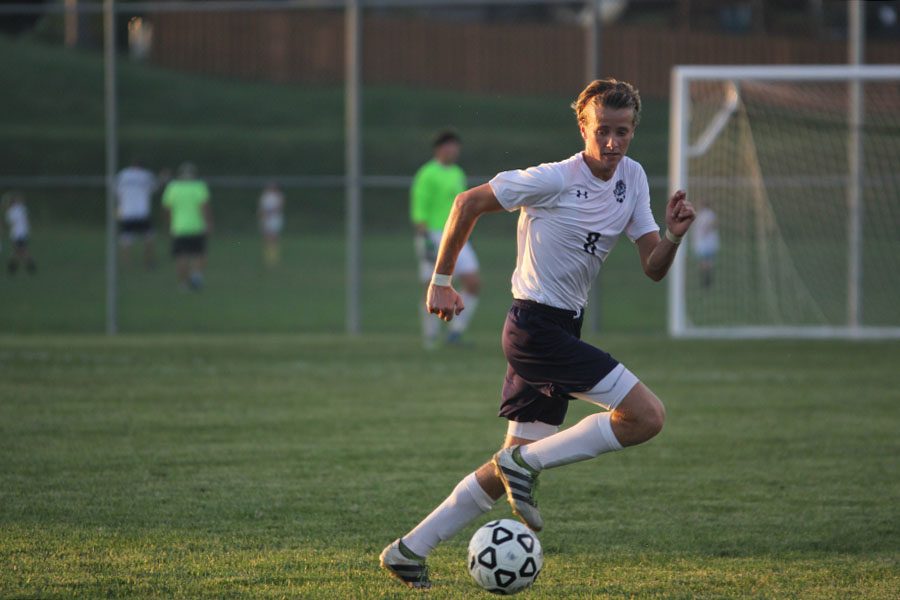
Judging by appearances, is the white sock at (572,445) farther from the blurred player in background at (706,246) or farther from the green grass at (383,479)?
the blurred player in background at (706,246)

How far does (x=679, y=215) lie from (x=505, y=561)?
1.43 metres

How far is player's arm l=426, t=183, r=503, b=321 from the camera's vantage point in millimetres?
4574

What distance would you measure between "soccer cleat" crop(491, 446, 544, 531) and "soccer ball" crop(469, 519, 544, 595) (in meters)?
0.10

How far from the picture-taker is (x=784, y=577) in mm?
4836

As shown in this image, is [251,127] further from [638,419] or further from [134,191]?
[638,419]

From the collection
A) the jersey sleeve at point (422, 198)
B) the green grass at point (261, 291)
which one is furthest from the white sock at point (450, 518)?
the green grass at point (261, 291)

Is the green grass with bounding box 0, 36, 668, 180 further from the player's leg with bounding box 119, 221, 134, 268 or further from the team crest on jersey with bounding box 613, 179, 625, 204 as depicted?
the team crest on jersey with bounding box 613, 179, 625, 204

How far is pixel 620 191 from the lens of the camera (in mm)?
4809

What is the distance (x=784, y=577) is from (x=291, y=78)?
17222 mm

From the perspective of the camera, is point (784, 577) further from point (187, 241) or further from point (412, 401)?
point (187, 241)

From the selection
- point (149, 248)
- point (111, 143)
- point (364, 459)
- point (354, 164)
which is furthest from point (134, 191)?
point (364, 459)

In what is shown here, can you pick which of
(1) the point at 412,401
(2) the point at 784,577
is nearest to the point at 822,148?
(1) the point at 412,401

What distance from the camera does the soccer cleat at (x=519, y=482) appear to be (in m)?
4.46

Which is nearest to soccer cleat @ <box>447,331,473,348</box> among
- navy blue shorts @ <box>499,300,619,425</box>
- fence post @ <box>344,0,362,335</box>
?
fence post @ <box>344,0,362,335</box>
